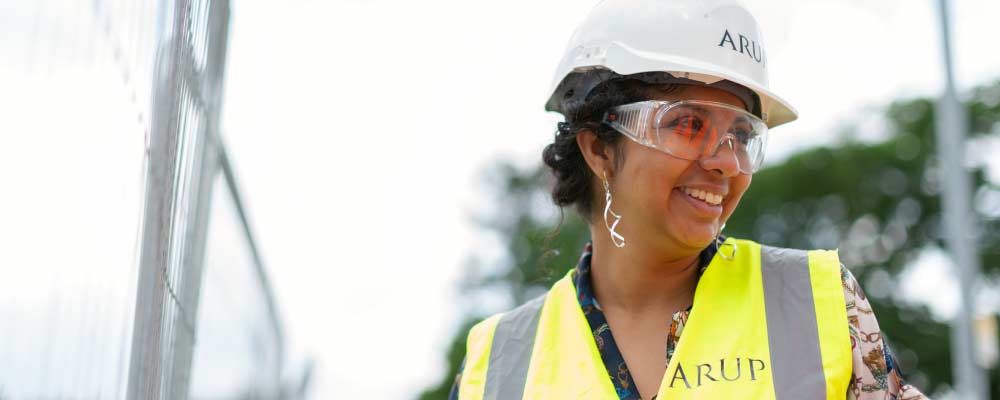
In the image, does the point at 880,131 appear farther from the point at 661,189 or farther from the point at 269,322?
the point at 661,189

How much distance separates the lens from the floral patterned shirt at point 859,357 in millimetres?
2641

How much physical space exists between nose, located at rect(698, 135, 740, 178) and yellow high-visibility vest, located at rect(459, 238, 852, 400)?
0.83ft

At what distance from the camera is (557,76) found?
355 centimetres

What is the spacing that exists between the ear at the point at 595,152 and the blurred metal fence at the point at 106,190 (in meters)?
1.07

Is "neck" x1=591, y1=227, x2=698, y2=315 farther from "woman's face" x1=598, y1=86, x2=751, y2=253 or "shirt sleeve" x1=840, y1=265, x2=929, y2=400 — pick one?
"shirt sleeve" x1=840, y1=265, x2=929, y2=400

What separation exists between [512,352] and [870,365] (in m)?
1.00

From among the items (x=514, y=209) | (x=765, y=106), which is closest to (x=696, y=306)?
(x=765, y=106)

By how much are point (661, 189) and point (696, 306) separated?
0.32m

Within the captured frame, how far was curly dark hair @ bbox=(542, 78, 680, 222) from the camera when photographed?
3.25m

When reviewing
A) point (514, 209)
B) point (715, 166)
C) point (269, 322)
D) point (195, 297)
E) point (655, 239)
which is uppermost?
point (715, 166)

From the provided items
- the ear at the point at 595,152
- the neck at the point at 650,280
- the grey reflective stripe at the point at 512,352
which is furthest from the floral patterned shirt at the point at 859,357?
the ear at the point at 595,152

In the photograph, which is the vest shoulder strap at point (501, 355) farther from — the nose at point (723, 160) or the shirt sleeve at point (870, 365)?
the shirt sleeve at point (870, 365)

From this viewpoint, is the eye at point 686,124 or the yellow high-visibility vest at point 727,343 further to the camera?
the eye at point 686,124

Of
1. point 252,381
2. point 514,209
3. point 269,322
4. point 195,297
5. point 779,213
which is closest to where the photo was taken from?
point 195,297
